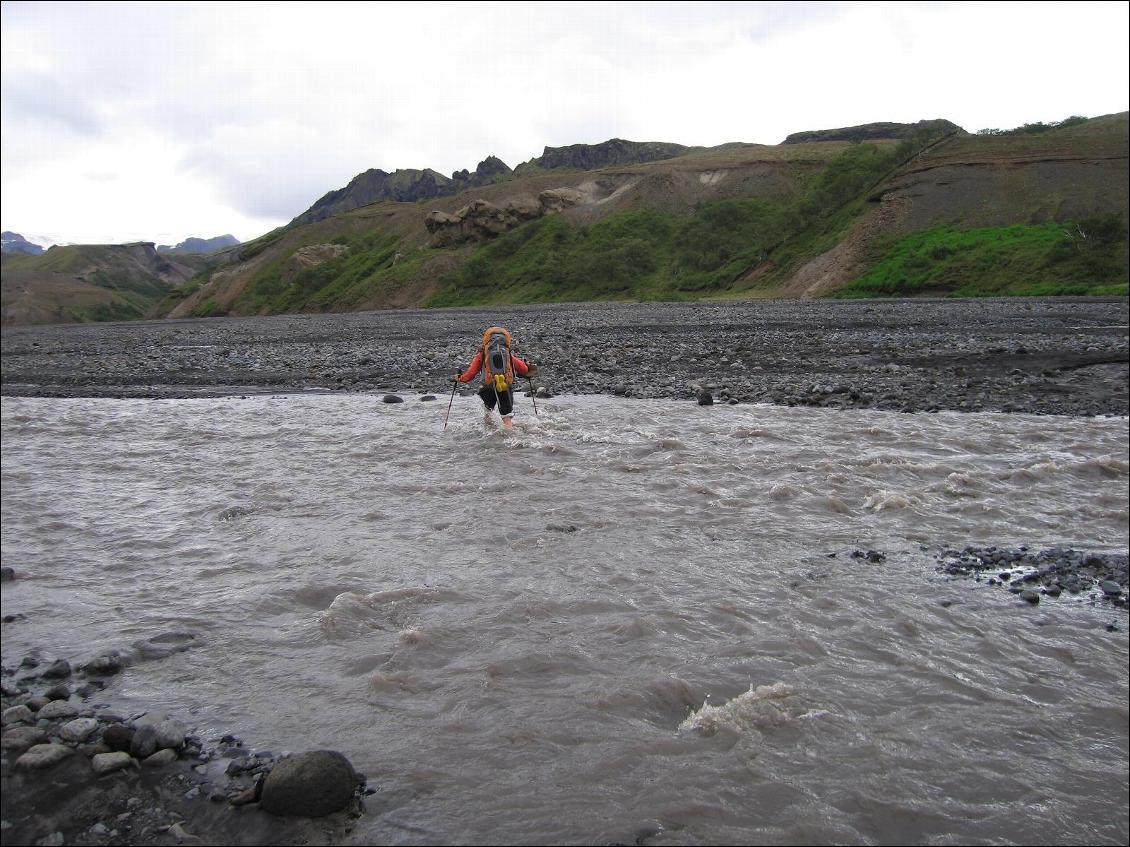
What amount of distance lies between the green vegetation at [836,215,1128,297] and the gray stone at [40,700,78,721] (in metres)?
57.2

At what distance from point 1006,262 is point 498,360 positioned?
58.3m

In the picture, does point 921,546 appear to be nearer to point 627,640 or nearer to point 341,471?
point 627,640

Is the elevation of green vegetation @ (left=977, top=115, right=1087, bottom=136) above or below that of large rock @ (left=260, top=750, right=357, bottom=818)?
above

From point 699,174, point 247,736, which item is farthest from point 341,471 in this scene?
point 699,174

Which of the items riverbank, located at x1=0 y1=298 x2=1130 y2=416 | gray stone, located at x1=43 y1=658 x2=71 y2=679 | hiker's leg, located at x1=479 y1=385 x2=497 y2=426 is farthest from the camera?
riverbank, located at x1=0 y1=298 x2=1130 y2=416

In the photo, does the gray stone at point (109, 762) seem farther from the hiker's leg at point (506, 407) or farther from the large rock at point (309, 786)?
the hiker's leg at point (506, 407)

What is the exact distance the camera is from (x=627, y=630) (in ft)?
21.4

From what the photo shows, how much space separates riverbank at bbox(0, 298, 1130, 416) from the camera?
16.3m

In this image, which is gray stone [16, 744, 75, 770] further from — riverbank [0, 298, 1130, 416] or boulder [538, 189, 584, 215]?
boulder [538, 189, 584, 215]

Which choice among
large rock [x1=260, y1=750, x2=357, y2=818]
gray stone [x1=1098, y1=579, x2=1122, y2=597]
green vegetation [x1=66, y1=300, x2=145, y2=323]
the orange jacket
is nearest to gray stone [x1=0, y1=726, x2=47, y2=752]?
large rock [x1=260, y1=750, x2=357, y2=818]

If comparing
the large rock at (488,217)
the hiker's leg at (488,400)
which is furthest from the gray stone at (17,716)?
the large rock at (488,217)

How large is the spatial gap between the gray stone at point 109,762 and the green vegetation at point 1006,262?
5711 cm

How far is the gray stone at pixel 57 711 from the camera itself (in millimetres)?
5031

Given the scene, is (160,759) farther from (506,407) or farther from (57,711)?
(506,407)
